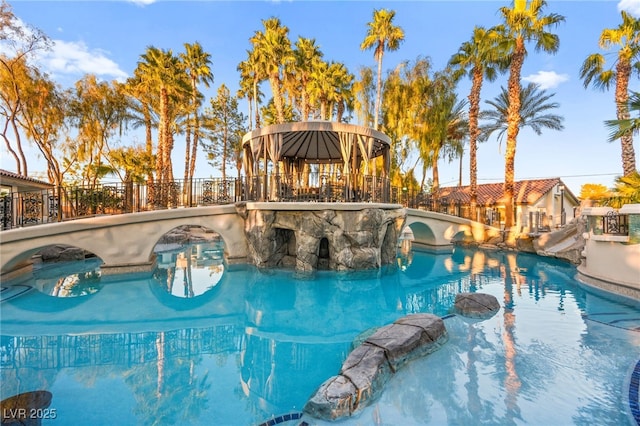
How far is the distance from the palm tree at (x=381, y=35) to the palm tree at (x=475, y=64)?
470 cm

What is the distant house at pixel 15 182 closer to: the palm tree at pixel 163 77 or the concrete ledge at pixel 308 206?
the palm tree at pixel 163 77

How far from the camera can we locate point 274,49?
2023 centimetres

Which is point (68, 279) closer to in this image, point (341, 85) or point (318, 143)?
point (318, 143)

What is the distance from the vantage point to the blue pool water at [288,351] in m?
4.03

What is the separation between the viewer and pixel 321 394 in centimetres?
401

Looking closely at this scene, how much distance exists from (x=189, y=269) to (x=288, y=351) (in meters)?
10.1

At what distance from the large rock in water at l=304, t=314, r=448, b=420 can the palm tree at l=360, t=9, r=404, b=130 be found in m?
20.3

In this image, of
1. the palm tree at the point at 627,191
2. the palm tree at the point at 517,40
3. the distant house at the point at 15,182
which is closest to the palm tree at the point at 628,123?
the palm tree at the point at 627,191

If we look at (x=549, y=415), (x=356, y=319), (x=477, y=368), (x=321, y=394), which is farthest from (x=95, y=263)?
(x=549, y=415)

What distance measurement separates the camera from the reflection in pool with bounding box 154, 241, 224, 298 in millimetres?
10968

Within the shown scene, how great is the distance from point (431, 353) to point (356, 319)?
235 centimetres

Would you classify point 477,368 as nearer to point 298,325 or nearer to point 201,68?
point 298,325

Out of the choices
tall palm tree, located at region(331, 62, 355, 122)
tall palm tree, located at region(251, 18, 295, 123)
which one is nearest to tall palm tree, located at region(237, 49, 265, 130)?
tall palm tree, located at region(251, 18, 295, 123)

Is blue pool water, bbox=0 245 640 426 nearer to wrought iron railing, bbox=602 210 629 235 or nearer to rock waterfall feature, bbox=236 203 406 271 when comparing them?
rock waterfall feature, bbox=236 203 406 271
